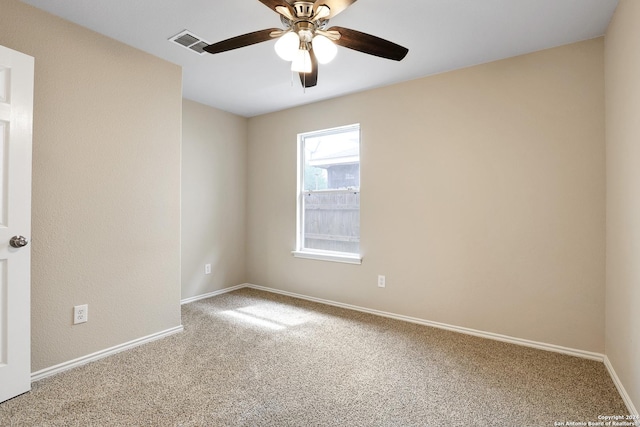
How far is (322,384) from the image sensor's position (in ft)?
6.56

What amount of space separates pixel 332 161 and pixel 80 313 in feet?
8.96

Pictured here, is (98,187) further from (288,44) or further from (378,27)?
(378,27)

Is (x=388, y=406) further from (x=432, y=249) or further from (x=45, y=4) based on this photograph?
(x=45, y=4)

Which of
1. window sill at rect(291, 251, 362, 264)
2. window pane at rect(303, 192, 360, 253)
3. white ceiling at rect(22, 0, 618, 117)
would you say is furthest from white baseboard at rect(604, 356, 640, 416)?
white ceiling at rect(22, 0, 618, 117)

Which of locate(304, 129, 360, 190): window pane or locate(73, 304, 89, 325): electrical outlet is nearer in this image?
locate(73, 304, 89, 325): electrical outlet

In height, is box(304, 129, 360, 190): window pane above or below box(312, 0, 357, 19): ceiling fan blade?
below

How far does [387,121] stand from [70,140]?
265 cm

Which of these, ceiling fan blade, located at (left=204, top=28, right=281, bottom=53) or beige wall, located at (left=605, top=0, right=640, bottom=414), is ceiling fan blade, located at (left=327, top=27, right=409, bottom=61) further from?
beige wall, located at (left=605, top=0, right=640, bottom=414)

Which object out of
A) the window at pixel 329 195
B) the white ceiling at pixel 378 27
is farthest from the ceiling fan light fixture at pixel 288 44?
the window at pixel 329 195

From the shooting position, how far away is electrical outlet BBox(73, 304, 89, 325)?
86.5 inches

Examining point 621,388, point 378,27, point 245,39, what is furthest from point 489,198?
point 245,39

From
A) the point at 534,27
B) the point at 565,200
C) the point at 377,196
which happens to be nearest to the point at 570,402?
the point at 565,200

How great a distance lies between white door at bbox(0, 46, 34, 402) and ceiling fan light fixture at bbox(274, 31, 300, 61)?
1.50 m

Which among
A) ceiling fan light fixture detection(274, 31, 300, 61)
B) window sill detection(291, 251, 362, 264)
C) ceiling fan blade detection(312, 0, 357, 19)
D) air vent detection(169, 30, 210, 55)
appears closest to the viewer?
ceiling fan blade detection(312, 0, 357, 19)
